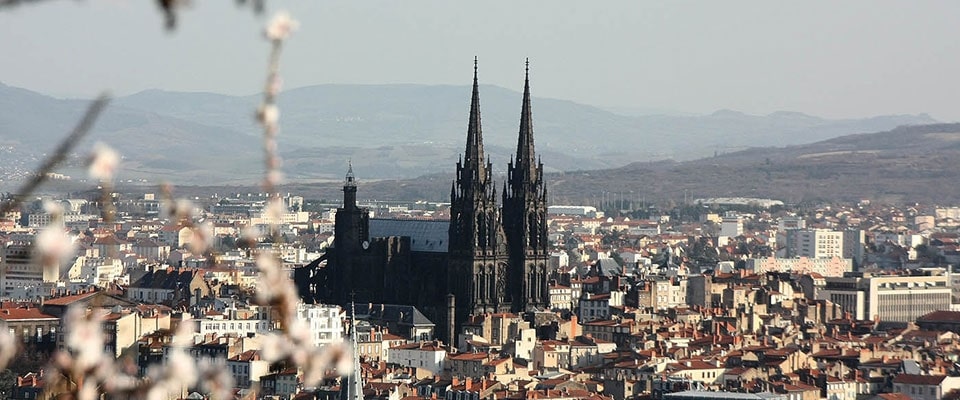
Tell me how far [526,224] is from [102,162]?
63934 millimetres

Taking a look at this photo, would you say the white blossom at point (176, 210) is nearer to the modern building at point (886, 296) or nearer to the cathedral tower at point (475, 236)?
the cathedral tower at point (475, 236)

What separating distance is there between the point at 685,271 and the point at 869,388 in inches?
1760

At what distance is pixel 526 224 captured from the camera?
2719 inches

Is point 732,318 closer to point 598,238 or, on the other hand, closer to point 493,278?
point 493,278

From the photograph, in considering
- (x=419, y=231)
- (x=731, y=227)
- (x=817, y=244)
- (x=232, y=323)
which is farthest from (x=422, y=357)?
(x=731, y=227)

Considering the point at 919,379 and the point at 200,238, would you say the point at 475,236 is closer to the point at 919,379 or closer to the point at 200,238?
the point at 919,379

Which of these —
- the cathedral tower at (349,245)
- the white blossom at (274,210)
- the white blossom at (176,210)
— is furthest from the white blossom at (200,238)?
the cathedral tower at (349,245)

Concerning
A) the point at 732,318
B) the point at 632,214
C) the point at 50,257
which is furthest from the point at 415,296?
the point at 632,214

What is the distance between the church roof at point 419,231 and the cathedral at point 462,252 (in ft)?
0.09

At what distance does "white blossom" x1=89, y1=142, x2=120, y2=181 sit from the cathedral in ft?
203

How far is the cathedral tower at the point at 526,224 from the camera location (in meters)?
68.9

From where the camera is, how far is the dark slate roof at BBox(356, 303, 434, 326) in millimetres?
69000

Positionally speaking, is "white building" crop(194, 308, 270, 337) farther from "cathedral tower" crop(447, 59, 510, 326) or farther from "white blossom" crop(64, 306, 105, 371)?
"white blossom" crop(64, 306, 105, 371)

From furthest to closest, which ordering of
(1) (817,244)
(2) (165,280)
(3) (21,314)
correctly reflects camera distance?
1. (1) (817,244)
2. (2) (165,280)
3. (3) (21,314)
